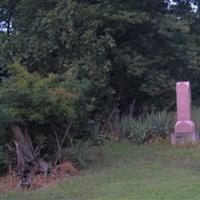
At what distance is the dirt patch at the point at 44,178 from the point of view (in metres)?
13.7

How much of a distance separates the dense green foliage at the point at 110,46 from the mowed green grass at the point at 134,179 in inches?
84.6

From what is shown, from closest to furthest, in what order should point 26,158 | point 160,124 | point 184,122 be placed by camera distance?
1. point 26,158
2. point 184,122
3. point 160,124

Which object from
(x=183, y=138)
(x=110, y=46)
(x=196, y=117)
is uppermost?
(x=110, y=46)

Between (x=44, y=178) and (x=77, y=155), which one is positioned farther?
(x=77, y=155)

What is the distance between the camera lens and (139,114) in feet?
77.8

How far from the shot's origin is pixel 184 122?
65.7ft

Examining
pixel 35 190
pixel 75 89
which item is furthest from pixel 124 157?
pixel 35 190

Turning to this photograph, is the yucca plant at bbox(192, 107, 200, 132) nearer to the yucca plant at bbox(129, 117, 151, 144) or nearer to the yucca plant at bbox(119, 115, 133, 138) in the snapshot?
the yucca plant at bbox(129, 117, 151, 144)

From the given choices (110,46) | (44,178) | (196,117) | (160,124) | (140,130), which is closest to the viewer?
(44,178)

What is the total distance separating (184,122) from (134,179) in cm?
661

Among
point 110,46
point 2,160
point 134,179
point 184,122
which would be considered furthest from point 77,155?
point 110,46

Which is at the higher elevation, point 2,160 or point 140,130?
point 140,130

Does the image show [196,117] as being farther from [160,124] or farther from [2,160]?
[2,160]

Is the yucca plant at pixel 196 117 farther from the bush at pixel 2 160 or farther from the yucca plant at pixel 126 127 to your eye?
the bush at pixel 2 160
